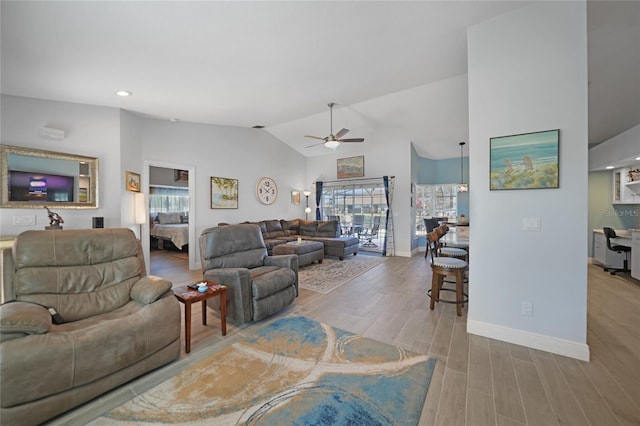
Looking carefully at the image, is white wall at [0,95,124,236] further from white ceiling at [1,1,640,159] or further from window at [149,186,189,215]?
window at [149,186,189,215]

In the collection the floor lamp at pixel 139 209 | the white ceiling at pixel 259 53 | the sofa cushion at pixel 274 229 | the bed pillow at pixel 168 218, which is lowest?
the sofa cushion at pixel 274 229

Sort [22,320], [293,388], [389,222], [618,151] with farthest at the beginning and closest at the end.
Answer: [389,222]
[618,151]
[293,388]
[22,320]

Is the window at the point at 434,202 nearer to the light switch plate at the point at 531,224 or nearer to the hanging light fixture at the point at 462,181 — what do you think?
the hanging light fixture at the point at 462,181

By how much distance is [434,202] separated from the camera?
791cm

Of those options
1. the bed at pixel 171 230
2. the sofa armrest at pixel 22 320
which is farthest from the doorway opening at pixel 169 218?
the sofa armrest at pixel 22 320

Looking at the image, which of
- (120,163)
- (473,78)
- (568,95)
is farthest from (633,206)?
(120,163)

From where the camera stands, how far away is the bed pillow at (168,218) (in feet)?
27.4

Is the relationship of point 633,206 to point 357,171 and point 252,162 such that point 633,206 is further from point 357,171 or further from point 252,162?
point 252,162

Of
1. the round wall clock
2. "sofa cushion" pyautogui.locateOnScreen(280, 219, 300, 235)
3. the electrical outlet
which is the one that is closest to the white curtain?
"sofa cushion" pyautogui.locateOnScreen(280, 219, 300, 235)

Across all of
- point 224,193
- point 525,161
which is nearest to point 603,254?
point 525,161

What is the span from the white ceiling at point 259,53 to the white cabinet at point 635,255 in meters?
1.87

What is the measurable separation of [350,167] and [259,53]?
5.26 metres

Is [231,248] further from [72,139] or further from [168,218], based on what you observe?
[168,218]

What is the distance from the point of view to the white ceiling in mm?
2166
